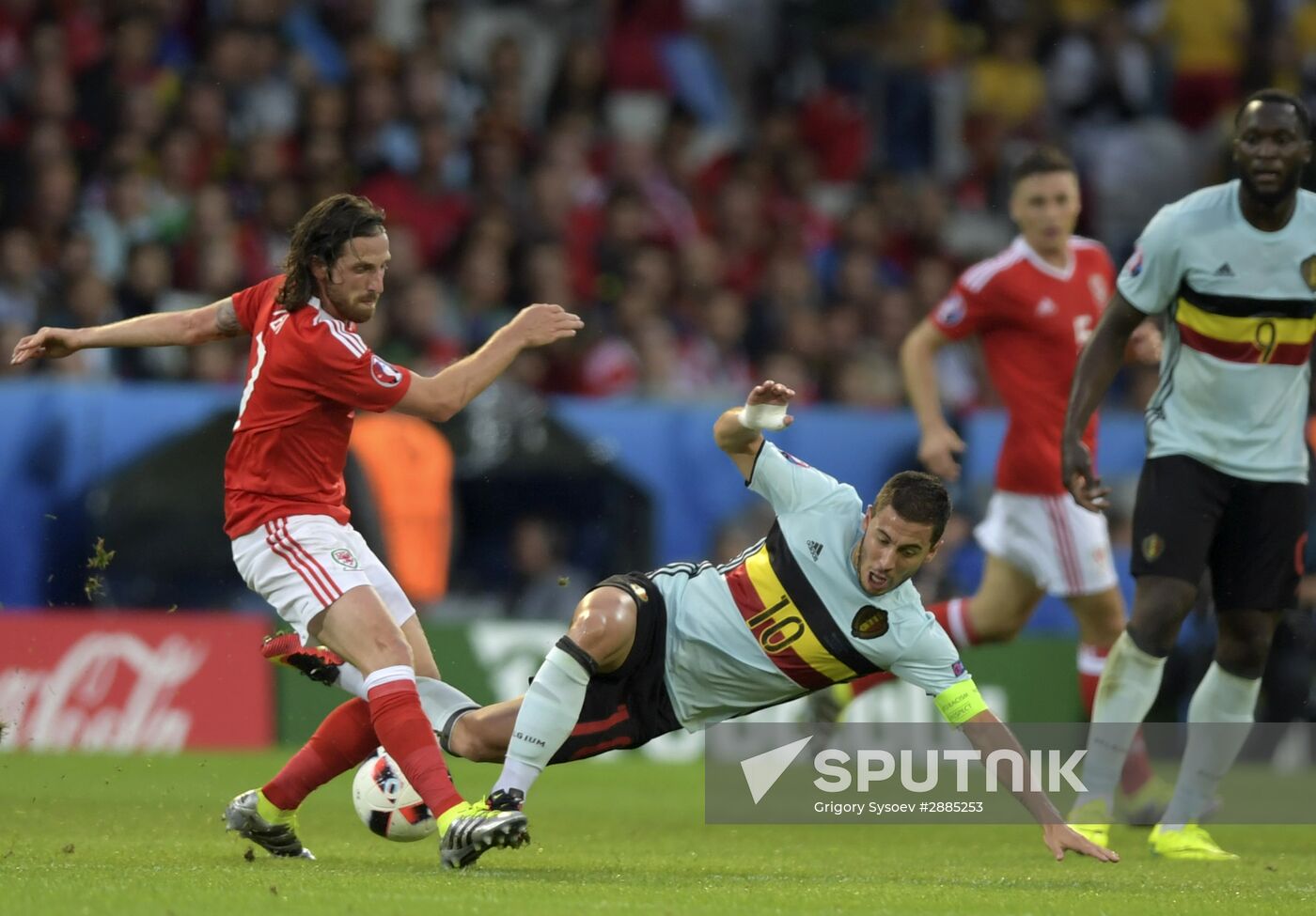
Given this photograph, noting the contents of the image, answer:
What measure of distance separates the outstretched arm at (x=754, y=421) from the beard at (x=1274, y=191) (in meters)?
1.86

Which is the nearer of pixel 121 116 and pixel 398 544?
pixel 398 544

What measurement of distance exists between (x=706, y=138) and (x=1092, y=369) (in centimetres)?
973

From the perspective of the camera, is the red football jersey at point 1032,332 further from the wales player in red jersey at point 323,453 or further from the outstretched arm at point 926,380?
the wales player in red jersey at point 323,453

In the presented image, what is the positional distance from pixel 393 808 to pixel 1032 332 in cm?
370

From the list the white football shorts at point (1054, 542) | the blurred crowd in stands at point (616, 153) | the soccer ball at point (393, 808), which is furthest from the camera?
the blurred crowd in stands at point (616, 153)

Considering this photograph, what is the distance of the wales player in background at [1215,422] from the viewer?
23.7 ft

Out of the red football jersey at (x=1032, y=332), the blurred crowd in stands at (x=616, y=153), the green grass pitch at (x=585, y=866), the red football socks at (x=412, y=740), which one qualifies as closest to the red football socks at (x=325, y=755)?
the green grass pitch at (x=585, y=866)

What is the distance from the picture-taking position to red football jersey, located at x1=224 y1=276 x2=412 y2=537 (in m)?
6.41

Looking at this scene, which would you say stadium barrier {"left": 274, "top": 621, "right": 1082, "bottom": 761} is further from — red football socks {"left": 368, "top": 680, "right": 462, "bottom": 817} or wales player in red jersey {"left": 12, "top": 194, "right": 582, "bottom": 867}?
red football socks {"left": 368, "top": 680, "right": 462, "bottom": 817}

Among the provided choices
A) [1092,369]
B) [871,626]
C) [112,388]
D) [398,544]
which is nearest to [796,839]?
[871,626]

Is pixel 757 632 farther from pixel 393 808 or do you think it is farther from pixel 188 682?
pixel 188 682

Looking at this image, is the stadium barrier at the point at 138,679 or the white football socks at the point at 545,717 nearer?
the white football socks at the point at 545,717

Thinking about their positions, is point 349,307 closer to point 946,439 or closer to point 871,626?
point 871,626

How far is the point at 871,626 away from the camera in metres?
6.59
